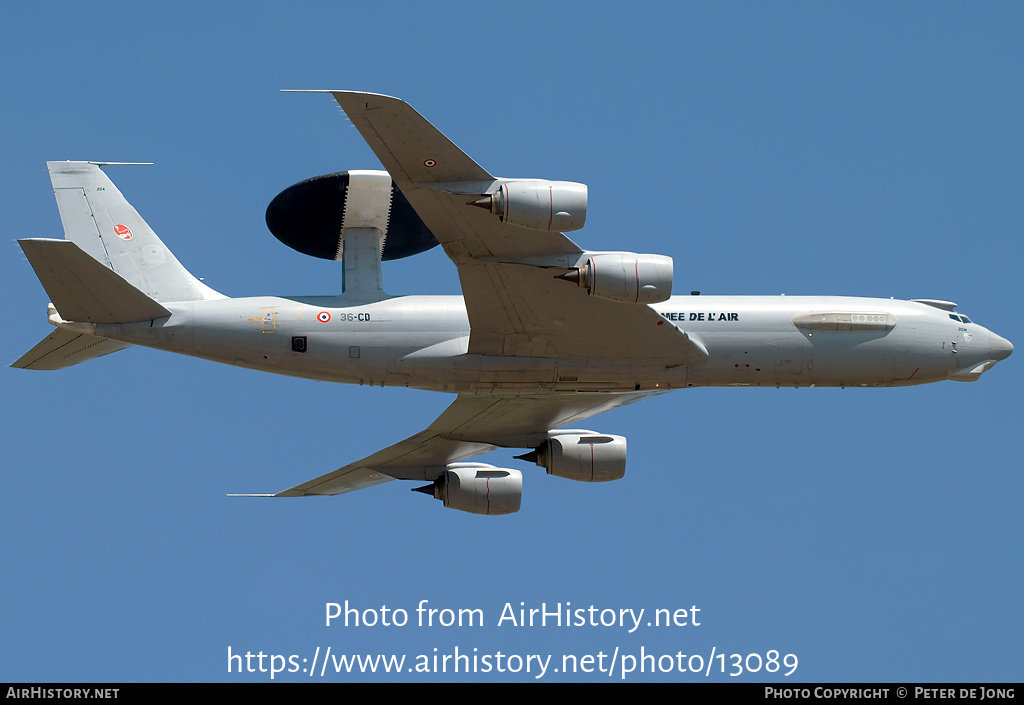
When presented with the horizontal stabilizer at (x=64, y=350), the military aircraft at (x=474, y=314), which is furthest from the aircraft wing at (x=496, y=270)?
the horizontal stabilizer at (x=64, y=350)

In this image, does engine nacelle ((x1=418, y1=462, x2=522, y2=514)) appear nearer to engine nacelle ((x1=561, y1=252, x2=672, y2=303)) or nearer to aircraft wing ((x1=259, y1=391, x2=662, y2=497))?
aircraft wing ((x1=259, y1=391, x2=662, y2=497))

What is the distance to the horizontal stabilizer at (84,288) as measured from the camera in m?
34.2

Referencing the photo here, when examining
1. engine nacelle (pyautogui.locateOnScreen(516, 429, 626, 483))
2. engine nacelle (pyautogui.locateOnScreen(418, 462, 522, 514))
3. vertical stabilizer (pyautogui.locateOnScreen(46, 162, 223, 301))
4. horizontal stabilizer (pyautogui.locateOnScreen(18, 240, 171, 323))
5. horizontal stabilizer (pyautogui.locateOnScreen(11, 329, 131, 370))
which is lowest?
engine nacelle (pyautogui.locateOnScreen(418, 462, 522, 514))

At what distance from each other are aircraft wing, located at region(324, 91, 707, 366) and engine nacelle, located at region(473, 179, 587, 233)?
2.04ft

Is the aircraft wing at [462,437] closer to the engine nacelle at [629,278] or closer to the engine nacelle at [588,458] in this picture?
the engine nacelle at [588,458]

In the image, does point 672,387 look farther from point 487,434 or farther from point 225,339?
point 225,339

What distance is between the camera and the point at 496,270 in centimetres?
3628

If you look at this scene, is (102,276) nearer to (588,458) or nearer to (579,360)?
(579,360)

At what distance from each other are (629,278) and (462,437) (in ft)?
35.9

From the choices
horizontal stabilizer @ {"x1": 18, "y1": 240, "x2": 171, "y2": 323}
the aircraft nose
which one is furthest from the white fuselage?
horizontal stabilizer @ {"x1": 18, "y1": 240, "x2": 171, "y2": 323}

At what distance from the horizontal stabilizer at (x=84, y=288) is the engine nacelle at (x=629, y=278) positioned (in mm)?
11213

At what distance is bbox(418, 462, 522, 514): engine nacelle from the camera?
43281 mm

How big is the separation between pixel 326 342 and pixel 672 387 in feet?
31.5
